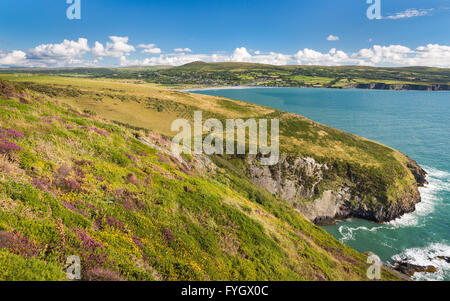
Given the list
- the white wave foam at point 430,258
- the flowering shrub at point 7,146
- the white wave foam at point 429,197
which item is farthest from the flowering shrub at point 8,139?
the white wave foam at point 429,197

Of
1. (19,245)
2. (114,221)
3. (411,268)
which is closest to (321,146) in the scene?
(411,268)

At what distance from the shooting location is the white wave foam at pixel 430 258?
29.7 metres

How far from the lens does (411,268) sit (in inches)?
1222

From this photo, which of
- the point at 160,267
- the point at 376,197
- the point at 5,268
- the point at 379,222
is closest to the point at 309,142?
the point at 376,197

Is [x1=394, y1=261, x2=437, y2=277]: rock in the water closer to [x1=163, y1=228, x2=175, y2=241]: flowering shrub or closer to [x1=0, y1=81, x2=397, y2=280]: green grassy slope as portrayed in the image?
[x1=0, y1=81, x2=397, y2=280]: green grassy slope

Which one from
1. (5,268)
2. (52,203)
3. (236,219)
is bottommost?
(236,219)

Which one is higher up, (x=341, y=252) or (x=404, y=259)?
(x=341, y=252)

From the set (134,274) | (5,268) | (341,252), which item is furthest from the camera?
(341,252)

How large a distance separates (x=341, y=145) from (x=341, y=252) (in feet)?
149

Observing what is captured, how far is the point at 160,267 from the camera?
955 cm

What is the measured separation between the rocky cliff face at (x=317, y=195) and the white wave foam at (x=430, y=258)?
889 centimetres

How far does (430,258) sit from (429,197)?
81.0 ft

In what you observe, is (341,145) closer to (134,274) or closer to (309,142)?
(309,142)

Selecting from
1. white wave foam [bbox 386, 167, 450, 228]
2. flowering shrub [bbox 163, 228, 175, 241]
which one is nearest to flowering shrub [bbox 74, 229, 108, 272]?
flowering shrub [bbox 163, 228, 175, 241]
